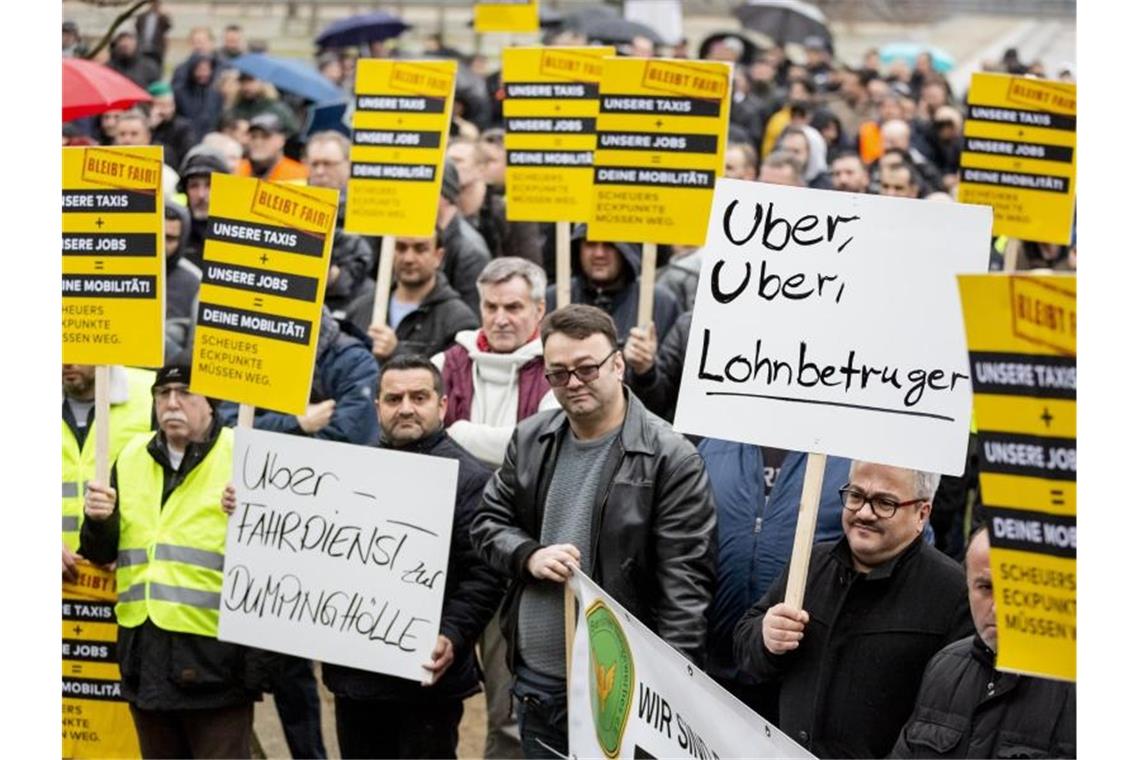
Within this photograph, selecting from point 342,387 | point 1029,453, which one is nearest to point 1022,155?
point 342,387

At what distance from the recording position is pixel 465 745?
8125 millimetres

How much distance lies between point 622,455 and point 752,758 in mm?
1110

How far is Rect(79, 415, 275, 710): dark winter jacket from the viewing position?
255 inches

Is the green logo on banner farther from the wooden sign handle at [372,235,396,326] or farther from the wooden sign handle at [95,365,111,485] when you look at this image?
the wooden sign handle at [372,235,396,326]

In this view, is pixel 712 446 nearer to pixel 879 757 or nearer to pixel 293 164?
pixel 879 757

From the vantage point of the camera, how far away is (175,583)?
6.53m

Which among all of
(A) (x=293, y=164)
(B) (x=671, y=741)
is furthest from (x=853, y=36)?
(B) (x=671, y=741)

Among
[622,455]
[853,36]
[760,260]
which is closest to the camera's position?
[760,260]

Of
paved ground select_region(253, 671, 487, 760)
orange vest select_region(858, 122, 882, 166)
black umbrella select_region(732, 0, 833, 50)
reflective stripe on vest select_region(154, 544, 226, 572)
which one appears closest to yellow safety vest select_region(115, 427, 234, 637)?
reflective stripe on vest select_region(154, 544, 226, 572)

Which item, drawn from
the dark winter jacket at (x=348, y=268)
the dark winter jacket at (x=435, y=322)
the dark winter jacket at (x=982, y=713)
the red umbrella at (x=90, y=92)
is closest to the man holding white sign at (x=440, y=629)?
the dark winter jacket at (x=435, y=322)

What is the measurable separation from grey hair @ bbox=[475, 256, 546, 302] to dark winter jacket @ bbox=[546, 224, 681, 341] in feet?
2.12

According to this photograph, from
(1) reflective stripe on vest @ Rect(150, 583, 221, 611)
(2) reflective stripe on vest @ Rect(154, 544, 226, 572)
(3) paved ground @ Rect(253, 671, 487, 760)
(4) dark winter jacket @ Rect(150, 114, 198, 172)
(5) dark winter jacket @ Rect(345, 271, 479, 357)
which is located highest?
(4) dark winter jacket @ Rect(150, 114, 198, 172)

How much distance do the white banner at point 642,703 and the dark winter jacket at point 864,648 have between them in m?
0.24

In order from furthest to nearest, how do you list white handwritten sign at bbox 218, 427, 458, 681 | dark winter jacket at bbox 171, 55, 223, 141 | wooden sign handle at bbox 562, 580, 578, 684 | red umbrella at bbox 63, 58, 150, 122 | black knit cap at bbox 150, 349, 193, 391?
dark winter jacket at bbox 171, 55, 223, 141, red umbrella at bbox 63, 58, 150, 122, black knit cap at bbox 150, 349, 193, 391, white handwritten sign at bbox 218, 427, 458, 681, wooden sign handle at bbox 562, 580, 578, 684
